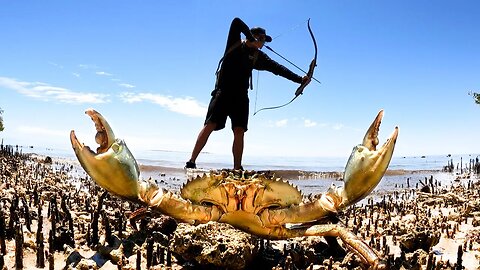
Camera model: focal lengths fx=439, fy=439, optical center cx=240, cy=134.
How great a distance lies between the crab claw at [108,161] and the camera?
3732mm

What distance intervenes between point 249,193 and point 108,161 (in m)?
1.24

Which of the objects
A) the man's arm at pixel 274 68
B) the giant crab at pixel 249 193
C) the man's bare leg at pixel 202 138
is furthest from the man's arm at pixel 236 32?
the giant crab at pixel 249 193

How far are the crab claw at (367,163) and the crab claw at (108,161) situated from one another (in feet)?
6.28

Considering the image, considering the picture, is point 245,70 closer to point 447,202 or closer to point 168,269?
point 168,269

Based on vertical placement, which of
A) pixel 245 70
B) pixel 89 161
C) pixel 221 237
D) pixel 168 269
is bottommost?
pixel 168 269

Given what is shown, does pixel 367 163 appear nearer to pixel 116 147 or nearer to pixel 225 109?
pixel 116 147

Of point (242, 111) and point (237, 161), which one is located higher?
point (242, 111)

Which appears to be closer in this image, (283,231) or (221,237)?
(283,231)

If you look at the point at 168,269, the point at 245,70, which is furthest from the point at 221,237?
the point at 245,70

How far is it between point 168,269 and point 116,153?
1.48m

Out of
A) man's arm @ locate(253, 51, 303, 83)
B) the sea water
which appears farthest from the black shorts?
the sea water

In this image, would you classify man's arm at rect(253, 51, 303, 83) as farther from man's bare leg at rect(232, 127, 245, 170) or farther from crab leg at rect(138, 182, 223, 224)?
crab leg at rect(138, 182, 223, 224)

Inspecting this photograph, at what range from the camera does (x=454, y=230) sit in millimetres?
7230

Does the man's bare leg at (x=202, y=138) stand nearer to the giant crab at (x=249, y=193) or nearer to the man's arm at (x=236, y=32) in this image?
the man's arm at (x=236, y=32)
